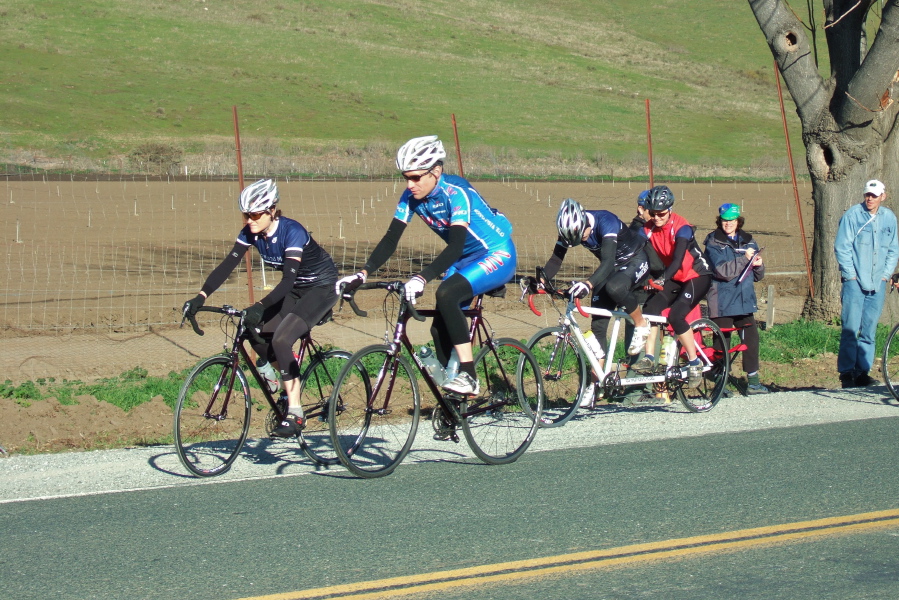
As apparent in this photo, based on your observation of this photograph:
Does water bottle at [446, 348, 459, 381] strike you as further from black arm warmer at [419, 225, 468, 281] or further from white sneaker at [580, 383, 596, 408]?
white sneaker at [580, 383, 596, 408]

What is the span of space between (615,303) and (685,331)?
828mm

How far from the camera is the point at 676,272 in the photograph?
9.75m

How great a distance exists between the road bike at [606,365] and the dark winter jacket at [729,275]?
1.24m

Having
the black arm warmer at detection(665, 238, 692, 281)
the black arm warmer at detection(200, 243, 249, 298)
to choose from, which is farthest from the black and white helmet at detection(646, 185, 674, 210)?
the black arm warmer at detection(200, 243, 249, 298)

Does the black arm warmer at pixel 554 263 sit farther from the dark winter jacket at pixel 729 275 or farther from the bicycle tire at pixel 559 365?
the dark winter jacket at pixel 729 275

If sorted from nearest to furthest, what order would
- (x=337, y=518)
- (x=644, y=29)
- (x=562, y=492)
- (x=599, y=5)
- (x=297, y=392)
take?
(x=337, y=518) < (x=562, y=492) < (x=297, y=392) < (x=644, y=29) < (x=599, y=5)

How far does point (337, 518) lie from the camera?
6223 millimetres

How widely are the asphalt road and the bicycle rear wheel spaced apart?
16cm

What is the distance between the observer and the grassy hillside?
6066 cm

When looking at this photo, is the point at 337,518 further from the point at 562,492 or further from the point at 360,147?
the point at 360,147

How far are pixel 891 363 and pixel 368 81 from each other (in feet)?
230

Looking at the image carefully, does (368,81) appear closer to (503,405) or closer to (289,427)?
(503,405)

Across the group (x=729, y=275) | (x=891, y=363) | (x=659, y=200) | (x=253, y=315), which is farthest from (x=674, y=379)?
(x=253, y=315)

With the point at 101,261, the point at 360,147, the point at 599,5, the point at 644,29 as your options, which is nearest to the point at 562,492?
the point at 101,261
